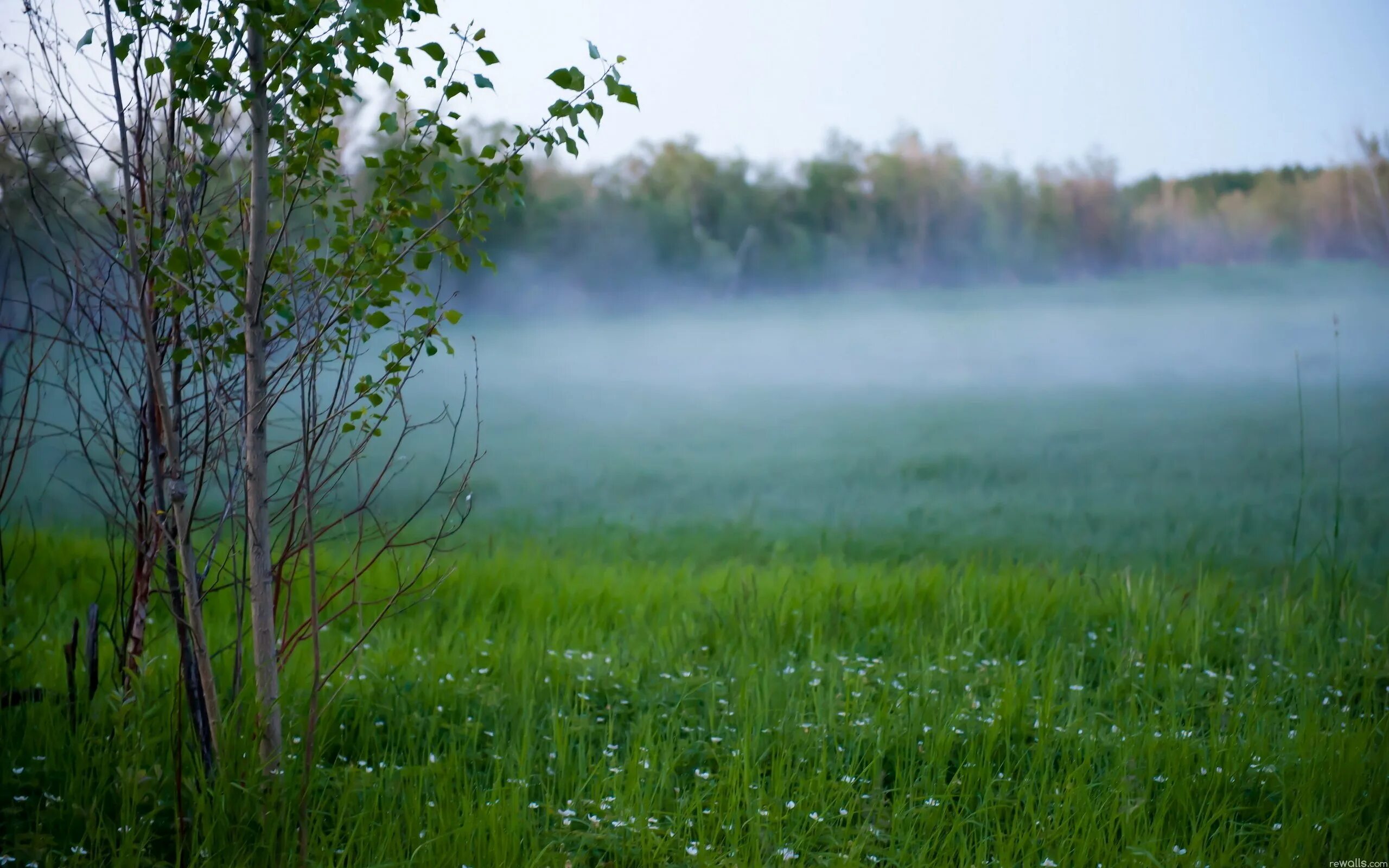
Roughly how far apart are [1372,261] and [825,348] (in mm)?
2717

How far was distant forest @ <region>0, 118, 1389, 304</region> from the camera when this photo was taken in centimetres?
423

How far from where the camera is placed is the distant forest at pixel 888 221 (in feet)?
13.9

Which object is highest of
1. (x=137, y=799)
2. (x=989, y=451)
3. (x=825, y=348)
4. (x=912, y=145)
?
(x=912, y=145)

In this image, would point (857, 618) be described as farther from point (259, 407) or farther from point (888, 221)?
point (888, 221)

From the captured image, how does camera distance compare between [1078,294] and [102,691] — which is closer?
[102,691]

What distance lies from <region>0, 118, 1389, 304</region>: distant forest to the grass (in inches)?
79.7

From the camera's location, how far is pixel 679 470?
4.31m

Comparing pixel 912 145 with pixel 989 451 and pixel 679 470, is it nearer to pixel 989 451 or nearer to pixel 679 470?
pixel 989 451

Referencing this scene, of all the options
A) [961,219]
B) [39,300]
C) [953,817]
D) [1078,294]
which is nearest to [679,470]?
[961,219]

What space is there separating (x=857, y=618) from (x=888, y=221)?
2.39 meters

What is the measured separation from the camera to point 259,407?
160cm

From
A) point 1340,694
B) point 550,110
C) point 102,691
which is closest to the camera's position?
point 550,110

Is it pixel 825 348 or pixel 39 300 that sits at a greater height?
pixel 39 300

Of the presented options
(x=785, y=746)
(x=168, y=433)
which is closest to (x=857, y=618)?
(x=785, y=746)
